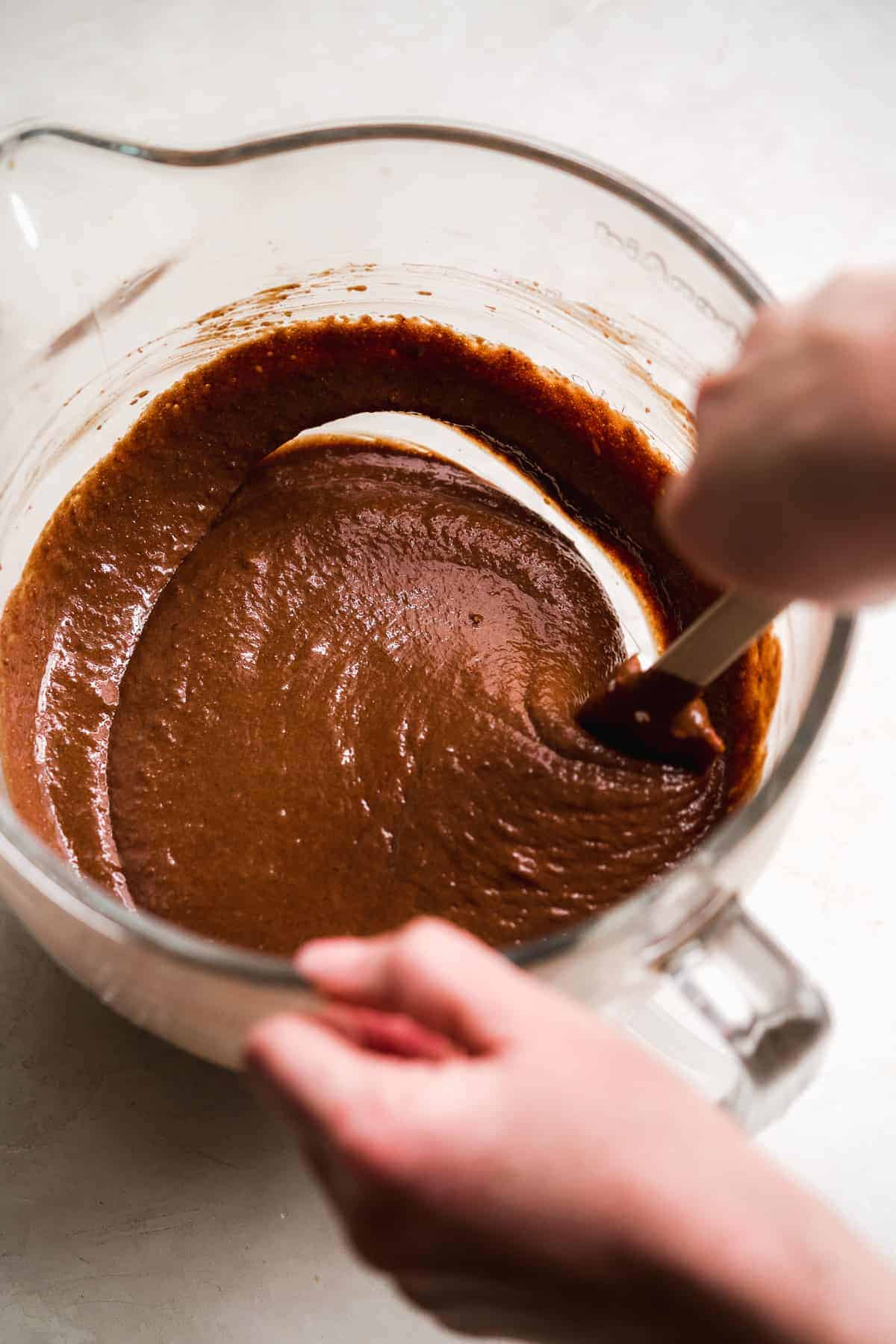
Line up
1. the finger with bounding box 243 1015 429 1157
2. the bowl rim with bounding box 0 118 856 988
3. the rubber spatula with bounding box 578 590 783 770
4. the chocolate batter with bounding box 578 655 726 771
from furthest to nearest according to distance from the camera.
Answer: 1. the chocolate batter with bounding box 578 655 726 771
2. the rubber spatula with bounding box 578 590 783 770
3. the bowl rim with bounding box 0 118 856 988
4. the finger with bounding box 243 1015 429 1157

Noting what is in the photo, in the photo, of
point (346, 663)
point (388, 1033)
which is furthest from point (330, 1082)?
point (346, 663)

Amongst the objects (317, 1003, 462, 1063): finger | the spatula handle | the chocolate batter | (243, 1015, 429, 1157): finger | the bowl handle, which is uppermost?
the spatula handle

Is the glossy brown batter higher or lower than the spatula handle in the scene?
lower

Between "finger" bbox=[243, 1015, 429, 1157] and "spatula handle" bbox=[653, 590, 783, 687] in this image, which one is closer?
"finger" bbox=[243, 1015, 429, 1157]

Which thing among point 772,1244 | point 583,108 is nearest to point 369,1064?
point 772,1244

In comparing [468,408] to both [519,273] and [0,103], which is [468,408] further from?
[0,103]

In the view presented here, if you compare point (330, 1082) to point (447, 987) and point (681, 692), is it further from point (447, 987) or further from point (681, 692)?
point (681, 692)

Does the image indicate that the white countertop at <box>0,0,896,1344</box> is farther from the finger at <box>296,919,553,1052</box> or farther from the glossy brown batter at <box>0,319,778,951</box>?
the finger at <box>296,919,553,1052</box>

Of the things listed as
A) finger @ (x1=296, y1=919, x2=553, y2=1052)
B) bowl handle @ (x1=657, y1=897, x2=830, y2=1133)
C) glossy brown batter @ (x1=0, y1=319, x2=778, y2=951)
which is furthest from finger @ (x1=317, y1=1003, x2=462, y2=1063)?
glossy brown batter @ (x1=0, y1=319, x2=778, y2=951)
